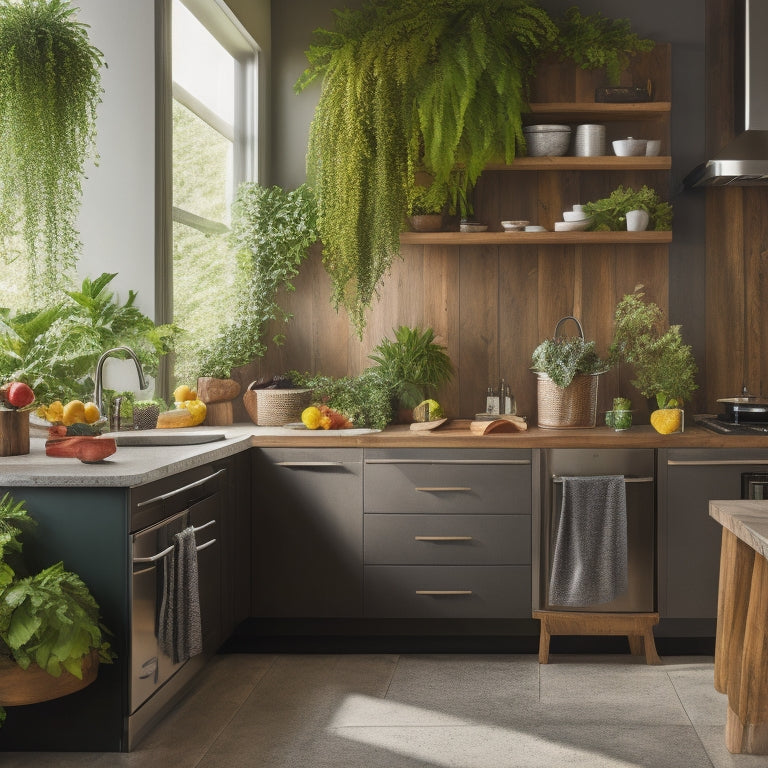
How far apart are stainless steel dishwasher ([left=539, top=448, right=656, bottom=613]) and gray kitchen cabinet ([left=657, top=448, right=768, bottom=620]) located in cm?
6

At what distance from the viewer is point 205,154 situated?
418 cm

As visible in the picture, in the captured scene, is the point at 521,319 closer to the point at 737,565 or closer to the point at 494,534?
the point at 494,534

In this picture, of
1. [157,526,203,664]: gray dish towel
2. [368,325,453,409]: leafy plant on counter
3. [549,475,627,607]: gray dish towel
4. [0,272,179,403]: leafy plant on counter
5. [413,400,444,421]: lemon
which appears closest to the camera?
[157,526,203,664]: gray dish towel

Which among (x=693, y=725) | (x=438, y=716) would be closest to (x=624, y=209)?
(x=693, y=725)

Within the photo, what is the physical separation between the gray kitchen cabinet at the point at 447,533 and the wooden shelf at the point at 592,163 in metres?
1.36

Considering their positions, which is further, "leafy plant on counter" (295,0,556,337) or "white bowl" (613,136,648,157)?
"white bowl" (613,136,648,157)

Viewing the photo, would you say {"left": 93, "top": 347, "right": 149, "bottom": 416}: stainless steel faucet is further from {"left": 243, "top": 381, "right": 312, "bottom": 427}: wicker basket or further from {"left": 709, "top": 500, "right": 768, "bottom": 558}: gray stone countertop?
{"left": 709, "top": 500, "right": 768, "bottom": 558}: gray stone countertop

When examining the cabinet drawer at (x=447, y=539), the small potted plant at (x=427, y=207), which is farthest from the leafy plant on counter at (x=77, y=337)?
the small potted plant at (x=427, y=207)

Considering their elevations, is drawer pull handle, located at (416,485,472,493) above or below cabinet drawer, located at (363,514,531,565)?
above

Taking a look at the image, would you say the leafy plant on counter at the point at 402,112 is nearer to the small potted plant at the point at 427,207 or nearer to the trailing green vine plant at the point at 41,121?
the small potted plant at the point at 427,207

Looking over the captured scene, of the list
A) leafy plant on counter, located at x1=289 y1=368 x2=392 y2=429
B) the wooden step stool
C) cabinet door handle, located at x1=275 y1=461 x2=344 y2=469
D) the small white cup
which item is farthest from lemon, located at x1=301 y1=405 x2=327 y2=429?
the small white cup

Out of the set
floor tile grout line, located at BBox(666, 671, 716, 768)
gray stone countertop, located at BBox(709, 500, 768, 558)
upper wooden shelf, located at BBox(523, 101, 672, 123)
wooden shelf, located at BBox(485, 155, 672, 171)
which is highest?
upper wooden shelf, located at BBox(523, 101, 672, 123)

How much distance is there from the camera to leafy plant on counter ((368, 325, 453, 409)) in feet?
13.6

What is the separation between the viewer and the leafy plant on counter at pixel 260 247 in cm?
422
